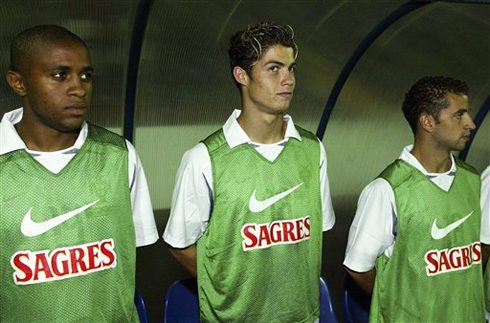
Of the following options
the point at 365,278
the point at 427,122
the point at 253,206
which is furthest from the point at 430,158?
the point at 253,206

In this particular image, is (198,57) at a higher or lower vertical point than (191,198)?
higher

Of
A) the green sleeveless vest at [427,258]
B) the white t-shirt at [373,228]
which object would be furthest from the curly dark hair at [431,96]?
the white t-shirt at [373,228]

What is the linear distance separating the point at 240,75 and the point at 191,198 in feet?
1.93

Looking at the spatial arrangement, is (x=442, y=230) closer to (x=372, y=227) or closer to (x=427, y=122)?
(x=372, y=227)

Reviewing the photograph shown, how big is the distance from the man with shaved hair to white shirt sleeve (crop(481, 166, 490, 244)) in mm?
1820

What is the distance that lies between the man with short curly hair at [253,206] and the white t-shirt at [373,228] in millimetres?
205

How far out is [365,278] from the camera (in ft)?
12.1

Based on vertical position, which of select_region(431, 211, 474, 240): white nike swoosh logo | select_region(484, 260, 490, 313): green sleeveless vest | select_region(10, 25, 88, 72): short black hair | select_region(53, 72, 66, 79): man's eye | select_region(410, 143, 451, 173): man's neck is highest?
select_region(10, 25, 88, 72): short black hair

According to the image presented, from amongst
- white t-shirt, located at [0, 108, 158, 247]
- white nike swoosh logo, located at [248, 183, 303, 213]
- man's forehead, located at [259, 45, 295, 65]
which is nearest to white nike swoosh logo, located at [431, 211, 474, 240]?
white nike swoosh logo, located at [248, 183, 303, 213]

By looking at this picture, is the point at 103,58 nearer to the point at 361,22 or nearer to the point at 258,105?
the point at 258,105

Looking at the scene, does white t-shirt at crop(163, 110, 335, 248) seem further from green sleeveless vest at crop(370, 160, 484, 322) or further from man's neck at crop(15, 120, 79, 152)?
green sleeveless vest at crop(370, 160, 484, 322)

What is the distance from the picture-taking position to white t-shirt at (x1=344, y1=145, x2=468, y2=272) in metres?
3.57

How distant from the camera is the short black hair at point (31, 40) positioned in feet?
9.50

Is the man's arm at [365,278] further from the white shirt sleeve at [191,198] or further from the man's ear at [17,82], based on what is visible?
the man's ear at [17,82]
